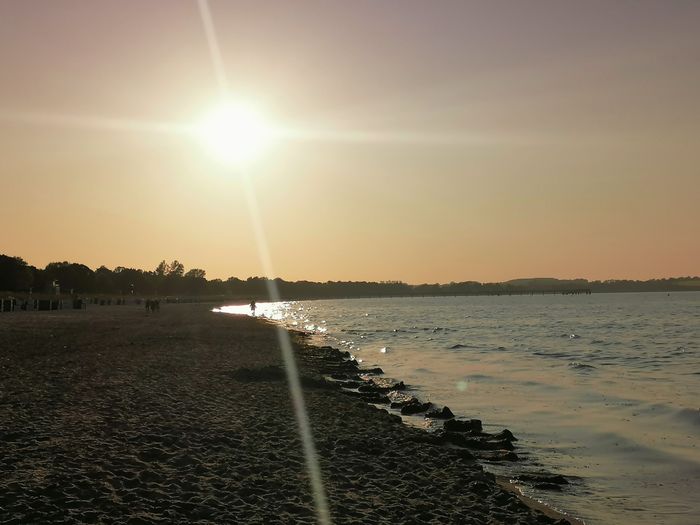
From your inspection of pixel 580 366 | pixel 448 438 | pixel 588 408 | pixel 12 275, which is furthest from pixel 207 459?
pixel 12 275

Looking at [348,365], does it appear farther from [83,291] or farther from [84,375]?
[83,291]

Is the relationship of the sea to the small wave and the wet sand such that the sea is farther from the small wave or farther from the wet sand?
the wet sand

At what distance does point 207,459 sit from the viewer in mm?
11828

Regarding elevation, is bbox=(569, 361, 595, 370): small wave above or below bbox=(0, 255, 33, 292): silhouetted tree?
below

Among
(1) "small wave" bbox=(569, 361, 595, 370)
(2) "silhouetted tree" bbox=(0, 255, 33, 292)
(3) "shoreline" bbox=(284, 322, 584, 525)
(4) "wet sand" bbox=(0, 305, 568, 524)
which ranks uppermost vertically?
(2) "silhouetted tree" bbox=(0, 255, 33, 292)

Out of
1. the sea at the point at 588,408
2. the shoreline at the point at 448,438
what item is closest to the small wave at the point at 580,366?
the sea at the point at 588,408

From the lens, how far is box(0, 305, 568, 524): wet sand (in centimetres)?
903

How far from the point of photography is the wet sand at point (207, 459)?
903 cm

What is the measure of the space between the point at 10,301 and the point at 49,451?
270ft

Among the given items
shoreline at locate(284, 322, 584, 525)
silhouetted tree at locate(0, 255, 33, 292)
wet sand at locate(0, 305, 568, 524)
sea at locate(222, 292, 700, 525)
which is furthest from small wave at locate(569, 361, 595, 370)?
silhouetted tree at locate(0, 255, 33, 292)

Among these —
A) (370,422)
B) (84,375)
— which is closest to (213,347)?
(84,375)

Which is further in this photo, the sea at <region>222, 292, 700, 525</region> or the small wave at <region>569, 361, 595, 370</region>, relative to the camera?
the small wave at <region>569, 361, 595, 370</region>

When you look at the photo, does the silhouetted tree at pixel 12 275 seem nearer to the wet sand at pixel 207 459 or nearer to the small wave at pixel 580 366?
the wet sand at pixel 207 459

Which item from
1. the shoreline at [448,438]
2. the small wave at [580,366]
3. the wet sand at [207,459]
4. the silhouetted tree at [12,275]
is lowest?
the small wave at [580,366]
